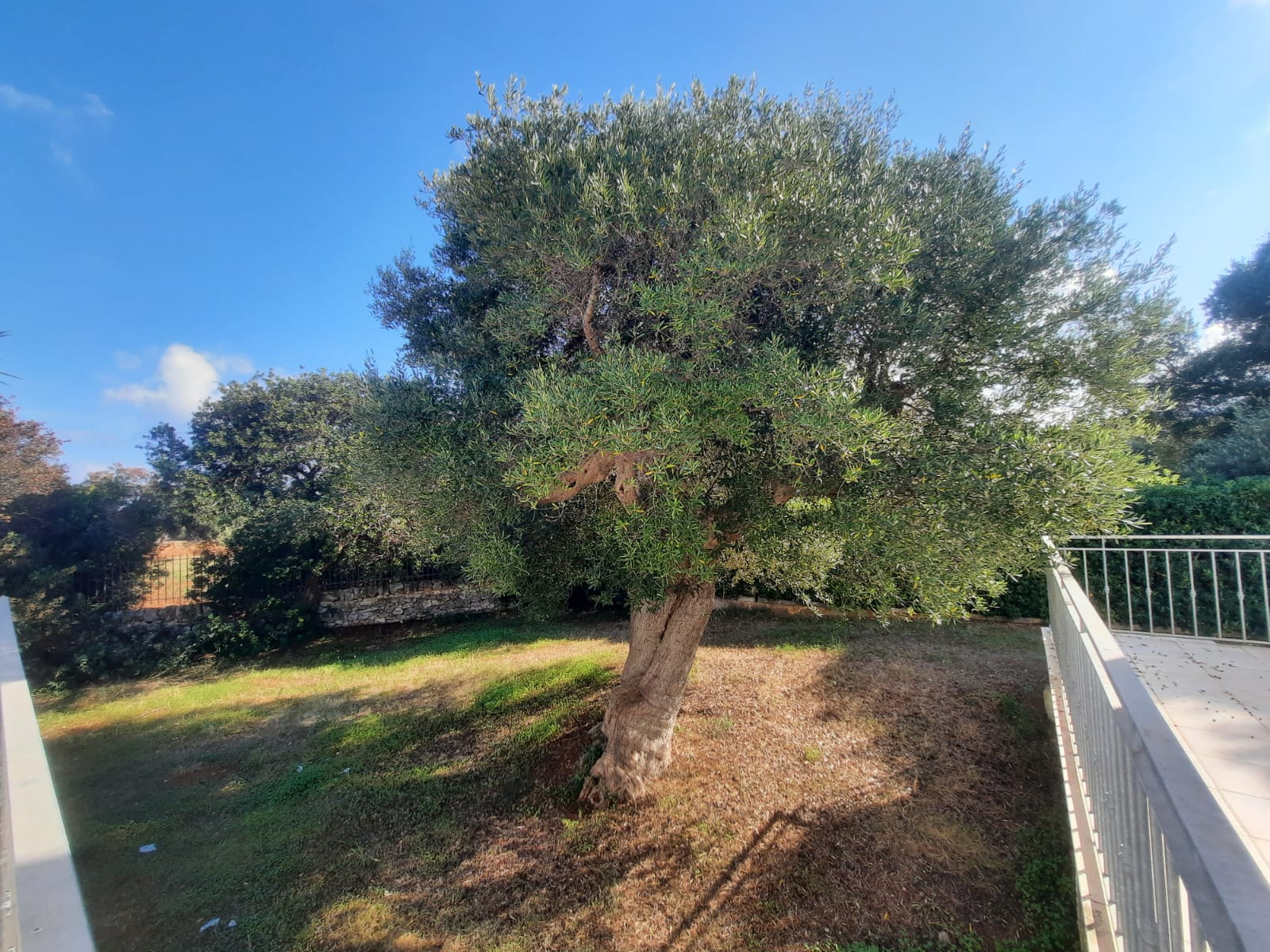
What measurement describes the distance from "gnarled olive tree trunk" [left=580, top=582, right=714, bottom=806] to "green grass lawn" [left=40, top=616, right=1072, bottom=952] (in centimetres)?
26

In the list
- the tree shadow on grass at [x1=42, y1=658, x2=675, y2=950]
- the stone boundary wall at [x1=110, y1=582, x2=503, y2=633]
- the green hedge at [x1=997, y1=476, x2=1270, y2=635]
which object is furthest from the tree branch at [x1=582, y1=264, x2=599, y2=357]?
the stone boundary wall at [x1=110, y1=582, x2=503, y2=633]

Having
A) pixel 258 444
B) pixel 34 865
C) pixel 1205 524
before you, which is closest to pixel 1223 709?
pixel 1205 524

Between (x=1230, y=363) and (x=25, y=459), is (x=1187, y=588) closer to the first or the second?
(x=1230, y=363)

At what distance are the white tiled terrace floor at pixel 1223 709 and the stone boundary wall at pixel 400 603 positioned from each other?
11.4 m

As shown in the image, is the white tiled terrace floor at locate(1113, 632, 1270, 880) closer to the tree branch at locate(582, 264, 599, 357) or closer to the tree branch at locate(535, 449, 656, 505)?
the tree branch at locate(535, 449, 656, 505)

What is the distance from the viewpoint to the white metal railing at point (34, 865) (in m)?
1.55

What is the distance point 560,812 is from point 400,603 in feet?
32.0

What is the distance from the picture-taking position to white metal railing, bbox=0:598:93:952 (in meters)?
1.55

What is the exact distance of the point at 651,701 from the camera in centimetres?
508

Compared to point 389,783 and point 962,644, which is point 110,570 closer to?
point 389,783

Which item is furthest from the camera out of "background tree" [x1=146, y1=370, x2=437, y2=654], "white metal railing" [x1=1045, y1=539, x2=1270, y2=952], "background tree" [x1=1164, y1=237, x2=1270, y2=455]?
"background tree" [x1=1164, y1=237, x2=1270, y2=455]

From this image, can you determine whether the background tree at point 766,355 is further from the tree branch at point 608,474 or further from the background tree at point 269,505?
the background tree at point 269,505

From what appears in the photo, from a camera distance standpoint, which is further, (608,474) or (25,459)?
(25,459)

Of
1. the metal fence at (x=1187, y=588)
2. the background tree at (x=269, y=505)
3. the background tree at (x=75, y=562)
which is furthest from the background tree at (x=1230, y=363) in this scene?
the background tree at (x=75, y=562)
